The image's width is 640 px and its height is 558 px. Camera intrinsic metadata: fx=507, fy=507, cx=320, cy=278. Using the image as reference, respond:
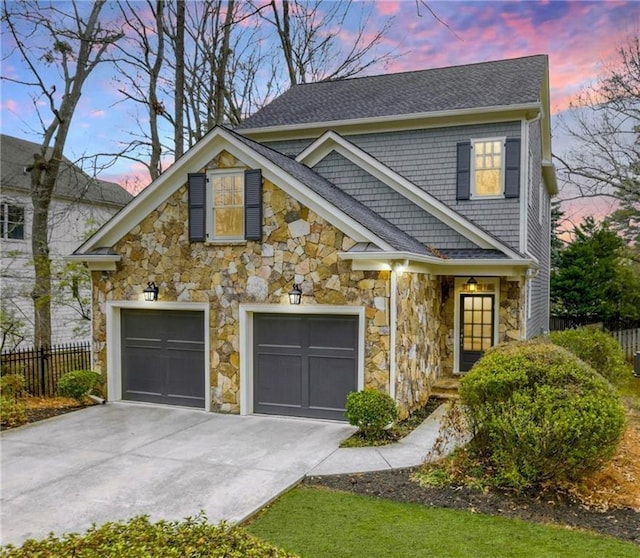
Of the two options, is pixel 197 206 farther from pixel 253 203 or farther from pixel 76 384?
pixel 76 384

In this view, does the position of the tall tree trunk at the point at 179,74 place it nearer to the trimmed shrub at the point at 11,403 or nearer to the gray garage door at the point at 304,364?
the trimmed shrub at the point at 11,403

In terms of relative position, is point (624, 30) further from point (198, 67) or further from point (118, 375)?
point (118, 375)

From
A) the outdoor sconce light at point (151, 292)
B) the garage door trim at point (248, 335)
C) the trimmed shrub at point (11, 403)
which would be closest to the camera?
the trimmed shrub at point (11, 403)

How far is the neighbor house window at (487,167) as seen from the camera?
36.2 feet

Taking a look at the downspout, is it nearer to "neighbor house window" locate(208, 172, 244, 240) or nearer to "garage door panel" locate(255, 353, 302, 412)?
"garage door panel" locate(255, 353, 302, 412)

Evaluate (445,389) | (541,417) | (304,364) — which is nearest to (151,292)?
(304,364)

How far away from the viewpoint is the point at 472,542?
4.50 m

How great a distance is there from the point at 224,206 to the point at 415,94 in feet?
20.9

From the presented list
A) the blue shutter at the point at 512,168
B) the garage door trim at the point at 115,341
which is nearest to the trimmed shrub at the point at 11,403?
the garage door trim at the point at 115,341

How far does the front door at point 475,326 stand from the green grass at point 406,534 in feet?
21.8

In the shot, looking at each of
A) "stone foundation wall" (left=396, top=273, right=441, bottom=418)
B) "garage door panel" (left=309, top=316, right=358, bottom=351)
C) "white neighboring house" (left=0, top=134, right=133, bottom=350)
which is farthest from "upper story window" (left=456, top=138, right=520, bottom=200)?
"white neighboring house" (left=0, top=134, right=133, bottom=350)

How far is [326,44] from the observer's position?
20672mm

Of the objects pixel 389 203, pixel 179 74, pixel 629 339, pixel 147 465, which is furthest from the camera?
pixel 629 339

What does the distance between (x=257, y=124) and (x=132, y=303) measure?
611 centimetres
